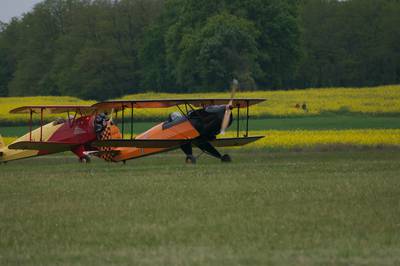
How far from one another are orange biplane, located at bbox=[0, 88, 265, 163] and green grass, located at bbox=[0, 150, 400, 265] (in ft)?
15.5

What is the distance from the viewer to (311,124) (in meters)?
43.8

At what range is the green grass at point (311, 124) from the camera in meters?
42.0

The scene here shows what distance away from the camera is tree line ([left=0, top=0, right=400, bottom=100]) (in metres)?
78.6

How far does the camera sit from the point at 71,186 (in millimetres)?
19531

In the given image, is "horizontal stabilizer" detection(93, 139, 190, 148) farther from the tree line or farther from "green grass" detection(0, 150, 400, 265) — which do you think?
the tree line

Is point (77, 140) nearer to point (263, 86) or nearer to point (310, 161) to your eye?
point (310, 161)

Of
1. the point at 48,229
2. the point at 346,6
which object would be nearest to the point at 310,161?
the point at 48,229

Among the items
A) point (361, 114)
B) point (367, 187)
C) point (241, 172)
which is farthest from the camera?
point (361, 114)

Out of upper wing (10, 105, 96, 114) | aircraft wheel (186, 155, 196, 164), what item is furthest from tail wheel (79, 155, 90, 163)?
aircraft wheel (186, 155, 196, 164)

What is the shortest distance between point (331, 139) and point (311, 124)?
946 centimetres

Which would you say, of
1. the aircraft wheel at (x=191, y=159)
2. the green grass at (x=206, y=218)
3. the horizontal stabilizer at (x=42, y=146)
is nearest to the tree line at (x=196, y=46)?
the horizontal stabilizer at (x=42, y=146)

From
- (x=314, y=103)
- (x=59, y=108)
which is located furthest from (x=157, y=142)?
(x=314, y=103)

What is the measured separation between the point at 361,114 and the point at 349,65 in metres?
44.4

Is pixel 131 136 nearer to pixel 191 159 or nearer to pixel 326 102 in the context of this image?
pixel 191 159
